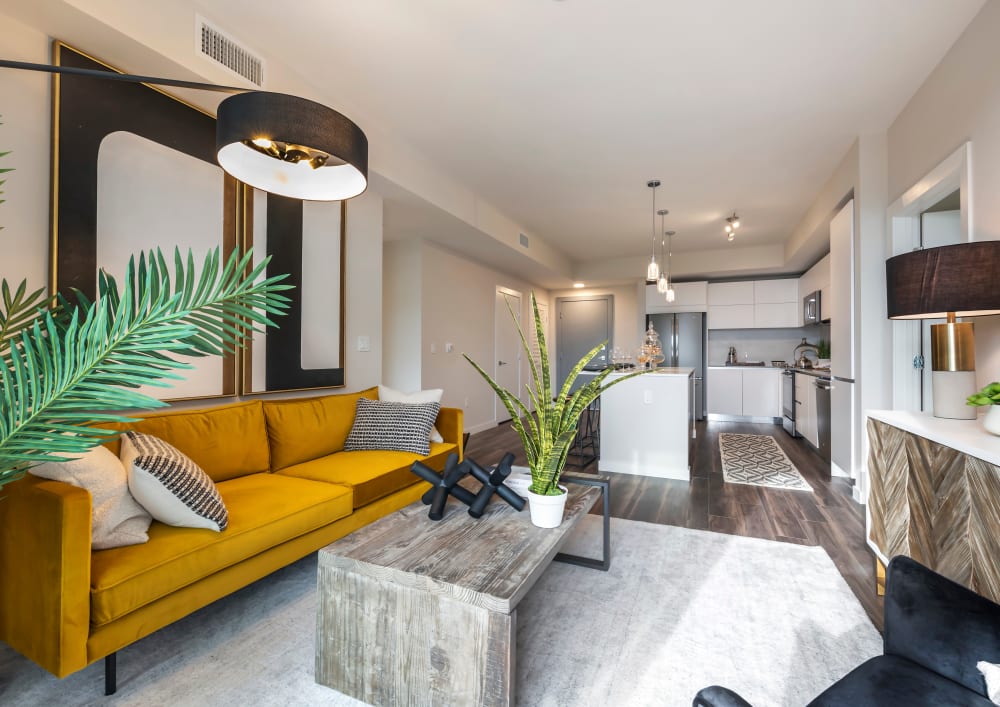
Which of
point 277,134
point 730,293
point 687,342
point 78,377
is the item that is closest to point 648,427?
point 277,134

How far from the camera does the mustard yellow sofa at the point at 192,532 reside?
129 cm

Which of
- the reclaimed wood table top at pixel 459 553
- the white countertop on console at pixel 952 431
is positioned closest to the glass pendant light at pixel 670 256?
the white countertop on console at pixel 952 431

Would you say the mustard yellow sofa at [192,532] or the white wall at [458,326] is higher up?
the white wall at [458,326]

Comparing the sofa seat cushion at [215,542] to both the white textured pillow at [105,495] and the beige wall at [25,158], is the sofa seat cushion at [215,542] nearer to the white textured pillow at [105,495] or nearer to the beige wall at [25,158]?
the white textured pillow at [105,495]

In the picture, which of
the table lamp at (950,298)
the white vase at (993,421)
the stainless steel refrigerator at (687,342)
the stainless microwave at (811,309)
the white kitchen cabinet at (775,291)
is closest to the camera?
the white vase at (993,421)

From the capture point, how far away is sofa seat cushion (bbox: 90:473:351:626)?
4.50 feet

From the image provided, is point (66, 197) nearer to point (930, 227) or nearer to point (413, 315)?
point (413, 315)

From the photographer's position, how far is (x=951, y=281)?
166 centimetres

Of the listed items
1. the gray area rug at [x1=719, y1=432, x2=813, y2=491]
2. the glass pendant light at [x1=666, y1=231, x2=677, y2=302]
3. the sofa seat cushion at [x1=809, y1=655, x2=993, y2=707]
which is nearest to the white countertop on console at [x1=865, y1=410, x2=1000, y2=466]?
the sofa seat cushion at [x1=809, y1=655, x2=993, y2=707]

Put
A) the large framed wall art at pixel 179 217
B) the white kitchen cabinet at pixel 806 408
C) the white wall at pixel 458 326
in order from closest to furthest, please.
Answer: the large framed wall art at pixel 179 217
the white kitchen cabinet at pixel 806 408
the white wall at pixel 458 326

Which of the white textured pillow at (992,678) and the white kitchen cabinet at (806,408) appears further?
the white kitchen cabinet at (806,408)

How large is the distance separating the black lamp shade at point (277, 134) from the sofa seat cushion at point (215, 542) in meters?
1.25

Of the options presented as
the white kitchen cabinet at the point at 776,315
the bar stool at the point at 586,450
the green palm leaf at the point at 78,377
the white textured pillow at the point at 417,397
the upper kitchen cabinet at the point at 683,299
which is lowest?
the bar stool at the point at 586,450

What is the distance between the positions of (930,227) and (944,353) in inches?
63.0
